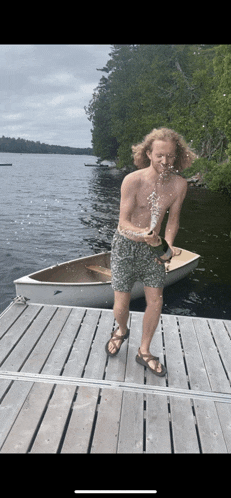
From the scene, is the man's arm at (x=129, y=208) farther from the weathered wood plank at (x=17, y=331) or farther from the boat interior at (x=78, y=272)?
the boat interior at (x=78, y=272)

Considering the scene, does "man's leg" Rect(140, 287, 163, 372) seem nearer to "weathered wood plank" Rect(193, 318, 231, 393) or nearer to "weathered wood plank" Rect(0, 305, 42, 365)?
"weathered wood plank" Rect(193, 318, 231, 393)

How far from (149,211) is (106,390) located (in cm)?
176

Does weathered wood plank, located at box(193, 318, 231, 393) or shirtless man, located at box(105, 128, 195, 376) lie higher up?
shirtless man, located at box(105, 128, 195, 376)

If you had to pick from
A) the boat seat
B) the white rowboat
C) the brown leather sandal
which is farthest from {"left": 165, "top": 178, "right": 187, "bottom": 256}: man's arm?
the boat seat

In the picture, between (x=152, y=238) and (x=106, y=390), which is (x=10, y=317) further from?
(x=152, y=238)

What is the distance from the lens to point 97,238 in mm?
19297

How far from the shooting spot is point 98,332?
476cm

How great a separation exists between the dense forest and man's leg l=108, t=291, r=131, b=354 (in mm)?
15246

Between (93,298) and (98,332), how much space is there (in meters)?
3.66

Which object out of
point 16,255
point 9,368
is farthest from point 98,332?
point 16,255

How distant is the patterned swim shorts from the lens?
3.51 meters

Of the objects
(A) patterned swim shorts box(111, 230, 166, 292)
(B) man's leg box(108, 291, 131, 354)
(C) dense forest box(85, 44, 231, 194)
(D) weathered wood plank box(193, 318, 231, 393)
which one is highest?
(C) dense forest box(85, 44, 231, 194)

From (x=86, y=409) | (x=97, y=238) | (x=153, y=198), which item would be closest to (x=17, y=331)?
(x=86, y=409)
